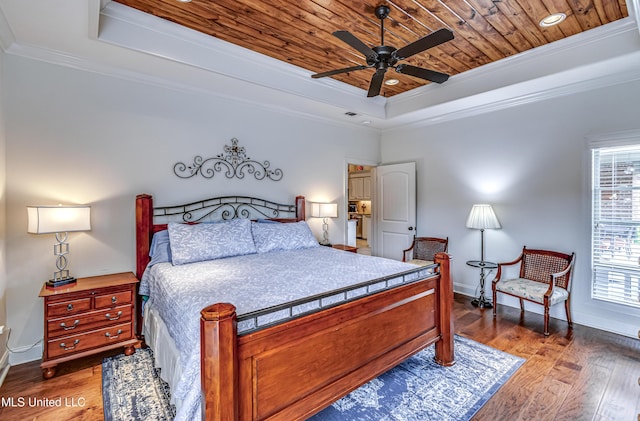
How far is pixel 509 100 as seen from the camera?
3.95 m

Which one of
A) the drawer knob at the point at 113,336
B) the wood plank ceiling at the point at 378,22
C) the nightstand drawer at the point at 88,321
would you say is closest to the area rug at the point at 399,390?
the drawer knob at the point at 113,336

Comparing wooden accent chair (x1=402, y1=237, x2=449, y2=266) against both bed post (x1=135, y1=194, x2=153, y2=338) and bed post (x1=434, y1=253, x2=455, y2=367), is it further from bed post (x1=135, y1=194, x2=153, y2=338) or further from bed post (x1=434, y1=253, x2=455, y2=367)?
bed post (x1=135, y1=194, x2=153, y2=338)

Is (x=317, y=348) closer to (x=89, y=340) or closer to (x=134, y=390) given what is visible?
(x=134, y=390)

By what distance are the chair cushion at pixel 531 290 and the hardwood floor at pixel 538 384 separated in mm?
365

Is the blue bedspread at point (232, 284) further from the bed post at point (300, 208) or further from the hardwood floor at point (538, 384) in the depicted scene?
the bed post at point (300, 208)

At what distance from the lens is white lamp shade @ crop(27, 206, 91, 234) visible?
242cm

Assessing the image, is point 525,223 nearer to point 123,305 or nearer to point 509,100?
point 509,100

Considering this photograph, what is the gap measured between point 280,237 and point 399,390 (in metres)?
1.99

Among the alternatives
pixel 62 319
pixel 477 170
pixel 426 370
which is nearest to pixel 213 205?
pixel 62 319

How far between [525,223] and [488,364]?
2.12 metres

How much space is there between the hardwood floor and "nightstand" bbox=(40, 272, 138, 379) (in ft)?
0.63

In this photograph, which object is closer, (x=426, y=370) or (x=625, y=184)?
(x=426, y=370)

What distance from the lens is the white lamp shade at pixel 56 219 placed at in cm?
242

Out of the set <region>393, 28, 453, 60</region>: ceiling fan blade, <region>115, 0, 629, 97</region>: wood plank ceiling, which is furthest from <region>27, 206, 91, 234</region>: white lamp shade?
<region>393, 28, 453, 60</region>: ceiling fan blade
